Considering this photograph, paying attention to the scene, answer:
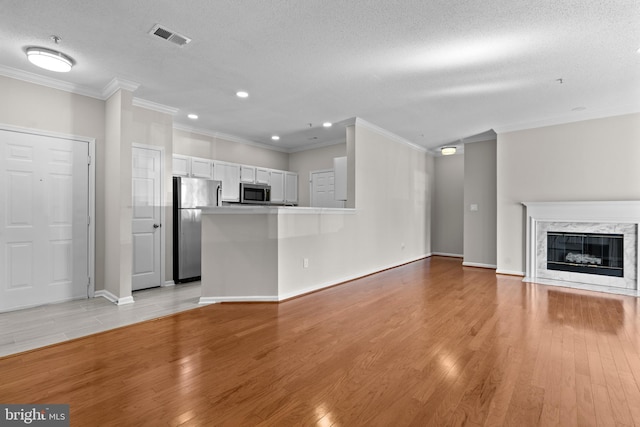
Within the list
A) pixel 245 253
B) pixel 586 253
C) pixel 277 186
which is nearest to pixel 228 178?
pixel 277 186

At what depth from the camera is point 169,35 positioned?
2.79 m

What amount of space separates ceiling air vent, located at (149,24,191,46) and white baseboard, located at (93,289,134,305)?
3.07 m

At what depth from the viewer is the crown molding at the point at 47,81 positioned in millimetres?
3492

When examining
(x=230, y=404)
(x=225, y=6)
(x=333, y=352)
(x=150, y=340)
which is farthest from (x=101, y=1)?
(x=333, y=352)

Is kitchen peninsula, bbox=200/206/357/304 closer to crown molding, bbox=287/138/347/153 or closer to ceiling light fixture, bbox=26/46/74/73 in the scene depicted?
ceiling light fixture, bbox=26/46/74/73

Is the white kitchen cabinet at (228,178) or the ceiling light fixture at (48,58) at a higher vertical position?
the ceiling light fixture at (48,58)

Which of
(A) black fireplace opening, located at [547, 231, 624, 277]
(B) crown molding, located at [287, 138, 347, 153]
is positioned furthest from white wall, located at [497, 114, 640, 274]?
(B) crown molding, located at [287, 138, 347, 153]

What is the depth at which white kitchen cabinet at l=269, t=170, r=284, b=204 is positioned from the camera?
7070 mm

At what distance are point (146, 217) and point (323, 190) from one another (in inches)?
148

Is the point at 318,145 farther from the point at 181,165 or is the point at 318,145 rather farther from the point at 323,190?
the point at 181,165

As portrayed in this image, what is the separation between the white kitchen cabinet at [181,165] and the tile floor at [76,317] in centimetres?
215

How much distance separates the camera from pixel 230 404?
1.86 m

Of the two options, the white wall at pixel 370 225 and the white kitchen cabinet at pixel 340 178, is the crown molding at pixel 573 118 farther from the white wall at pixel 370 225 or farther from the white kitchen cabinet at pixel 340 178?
the white kitchen cabinet at pixel 340 178

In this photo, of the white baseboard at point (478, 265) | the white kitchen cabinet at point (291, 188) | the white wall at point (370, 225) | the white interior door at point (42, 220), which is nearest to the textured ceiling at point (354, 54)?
the white interior door at point (42, 220)
